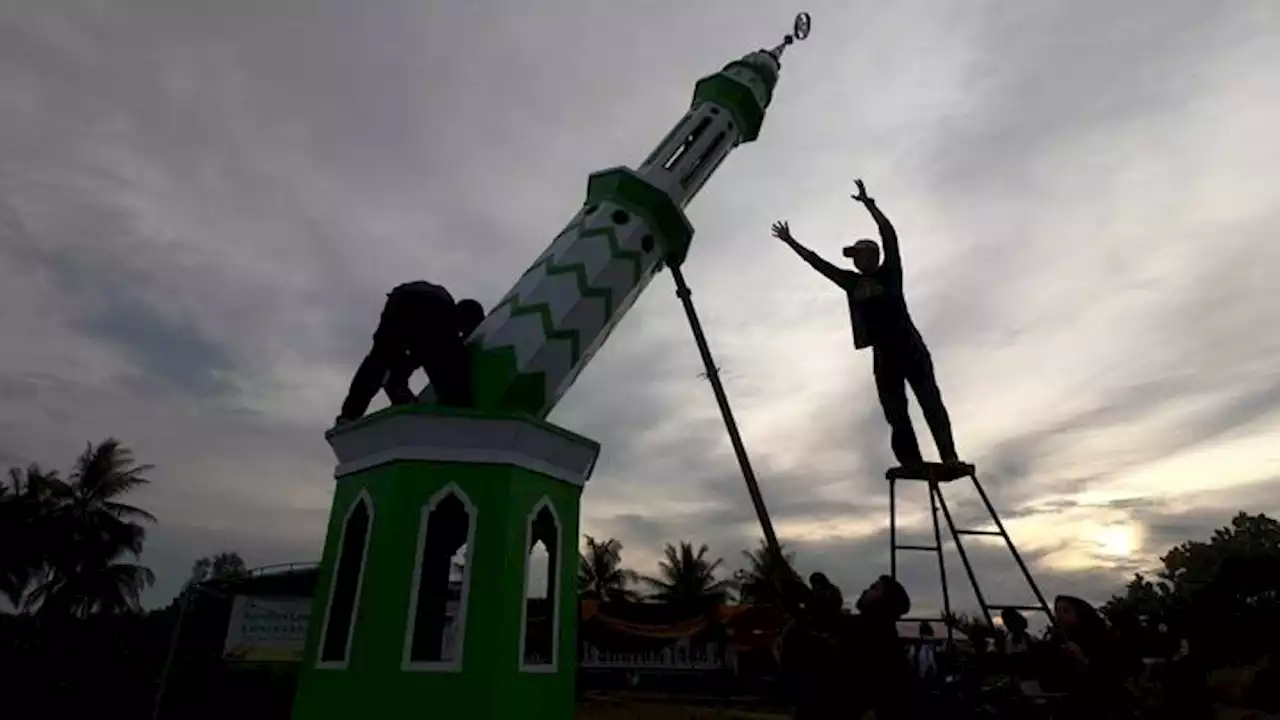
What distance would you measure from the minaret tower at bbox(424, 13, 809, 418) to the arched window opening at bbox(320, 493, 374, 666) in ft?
7.35

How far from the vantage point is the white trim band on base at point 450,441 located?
9484mm

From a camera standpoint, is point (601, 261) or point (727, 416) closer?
point (727, 416)

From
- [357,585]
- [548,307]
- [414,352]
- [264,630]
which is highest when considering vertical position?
[548,307]

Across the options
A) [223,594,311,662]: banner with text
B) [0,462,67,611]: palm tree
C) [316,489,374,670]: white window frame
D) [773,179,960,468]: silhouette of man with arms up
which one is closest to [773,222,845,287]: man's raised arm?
[773,179,960,468]: silhouette of man with arms up

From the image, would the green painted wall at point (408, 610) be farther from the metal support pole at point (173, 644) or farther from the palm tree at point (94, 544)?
the palm tree at point (94, 544)

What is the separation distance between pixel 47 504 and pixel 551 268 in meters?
36.6

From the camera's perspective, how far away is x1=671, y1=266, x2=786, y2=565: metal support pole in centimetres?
650

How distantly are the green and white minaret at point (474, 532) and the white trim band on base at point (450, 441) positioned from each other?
0.02 meters

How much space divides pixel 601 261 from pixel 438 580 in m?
5.54

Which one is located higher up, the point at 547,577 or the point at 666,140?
the point at 666,140

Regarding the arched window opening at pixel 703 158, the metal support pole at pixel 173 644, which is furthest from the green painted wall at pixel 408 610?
the arched window opening at pixel 703 158

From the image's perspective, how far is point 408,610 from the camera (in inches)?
339

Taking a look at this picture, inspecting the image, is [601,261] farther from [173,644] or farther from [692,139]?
[173,644]

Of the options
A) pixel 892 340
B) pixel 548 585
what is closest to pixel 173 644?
pixel 548 585
